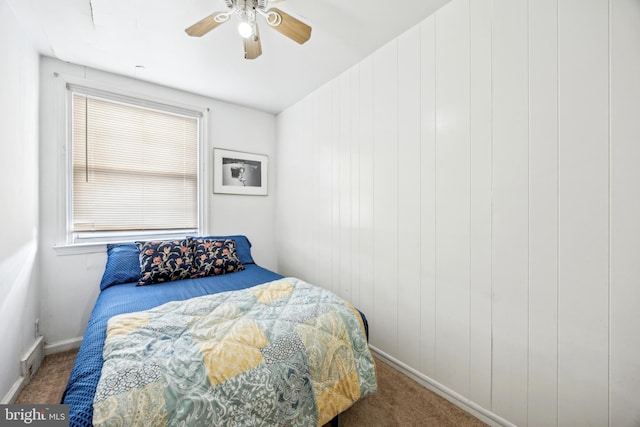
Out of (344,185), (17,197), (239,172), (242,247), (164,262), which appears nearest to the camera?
(17,197)

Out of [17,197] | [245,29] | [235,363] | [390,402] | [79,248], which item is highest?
[245,29]

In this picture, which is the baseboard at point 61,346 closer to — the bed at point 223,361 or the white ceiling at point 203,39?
the bed at point 223,361

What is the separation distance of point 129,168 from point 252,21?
1.99m

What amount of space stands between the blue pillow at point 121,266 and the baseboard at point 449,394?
2139 mm

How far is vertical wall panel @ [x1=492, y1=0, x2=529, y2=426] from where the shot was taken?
1.32 m

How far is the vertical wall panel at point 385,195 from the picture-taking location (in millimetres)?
1953

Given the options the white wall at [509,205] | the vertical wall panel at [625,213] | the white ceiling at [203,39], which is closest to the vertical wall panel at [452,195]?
the white wall at [509,205]

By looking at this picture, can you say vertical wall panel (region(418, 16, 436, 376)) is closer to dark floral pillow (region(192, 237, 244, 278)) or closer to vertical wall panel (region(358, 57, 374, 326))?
vertical wall panel (region(358, 57, 374, 326))

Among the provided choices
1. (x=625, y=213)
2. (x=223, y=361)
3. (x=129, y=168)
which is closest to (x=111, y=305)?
(x=223, y=361)

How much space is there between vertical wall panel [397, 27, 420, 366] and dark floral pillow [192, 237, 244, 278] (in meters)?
1.53

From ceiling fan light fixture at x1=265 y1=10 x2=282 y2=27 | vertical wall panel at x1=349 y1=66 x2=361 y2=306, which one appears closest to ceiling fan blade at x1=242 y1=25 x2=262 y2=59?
ceiling fan light fixture at x1=265 y1=10 x2=282 y2=27

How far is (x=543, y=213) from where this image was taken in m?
1.25

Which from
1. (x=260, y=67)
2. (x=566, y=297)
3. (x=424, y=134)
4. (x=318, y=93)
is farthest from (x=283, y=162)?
(x=566, y=297)

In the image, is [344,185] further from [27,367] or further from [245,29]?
[27,367]
